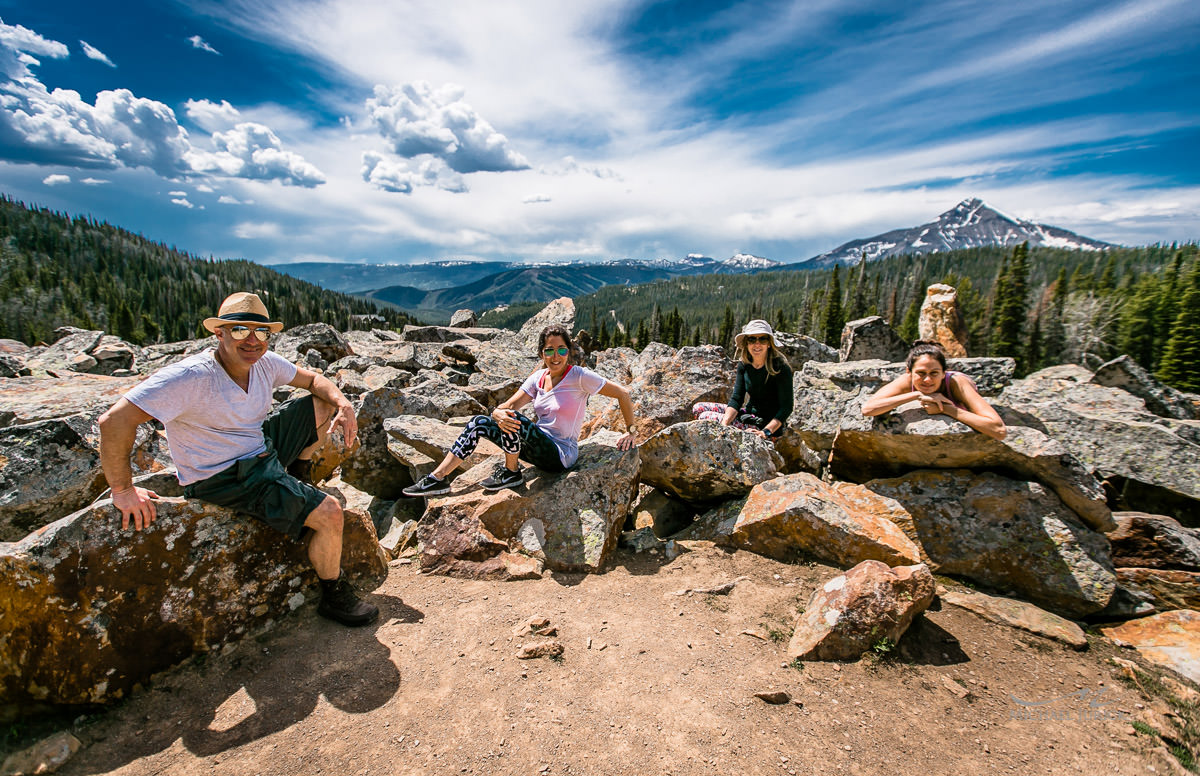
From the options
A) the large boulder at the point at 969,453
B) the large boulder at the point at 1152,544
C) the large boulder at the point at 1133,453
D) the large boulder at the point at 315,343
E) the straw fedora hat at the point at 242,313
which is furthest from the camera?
the large boulder at the point at 315,343

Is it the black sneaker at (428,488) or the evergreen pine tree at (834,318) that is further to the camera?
the evergreen pine tree at (834,318)

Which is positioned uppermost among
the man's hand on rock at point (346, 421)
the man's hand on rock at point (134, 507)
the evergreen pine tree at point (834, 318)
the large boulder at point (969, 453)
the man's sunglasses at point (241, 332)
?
the man's sunglasses at point (241, 332)

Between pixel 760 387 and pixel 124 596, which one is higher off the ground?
pixel 760 387

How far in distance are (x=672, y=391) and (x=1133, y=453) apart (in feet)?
23.1

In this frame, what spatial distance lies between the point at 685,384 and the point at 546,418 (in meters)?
4.56

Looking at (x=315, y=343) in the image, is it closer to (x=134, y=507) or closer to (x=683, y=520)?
(x=134, y=507)

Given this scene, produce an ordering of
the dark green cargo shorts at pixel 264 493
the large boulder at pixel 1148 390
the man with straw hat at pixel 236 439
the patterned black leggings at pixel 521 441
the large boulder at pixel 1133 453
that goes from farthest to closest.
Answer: the large boulder at pixel 1148 390 < the large boulder at pixel 1133 453 < the patterned black leggings at pixel 521 441 < the dark green cargo shorts at pixel 264 493 < the man with straw hat at pixel 236 439

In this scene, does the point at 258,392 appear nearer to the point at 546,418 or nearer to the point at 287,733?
the point at 287,733

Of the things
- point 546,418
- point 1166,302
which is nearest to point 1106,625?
point 546,418

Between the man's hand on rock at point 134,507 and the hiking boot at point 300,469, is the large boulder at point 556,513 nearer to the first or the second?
the hiking boot at point 300,469

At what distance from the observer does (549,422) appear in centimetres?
656

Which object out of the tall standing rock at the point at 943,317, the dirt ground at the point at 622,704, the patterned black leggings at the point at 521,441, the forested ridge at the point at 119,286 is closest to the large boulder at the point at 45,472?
the dirt ground at the point at 622,704

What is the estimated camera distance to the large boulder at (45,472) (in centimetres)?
527

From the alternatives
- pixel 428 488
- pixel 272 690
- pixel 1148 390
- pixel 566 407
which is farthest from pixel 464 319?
pixel 1148 390
